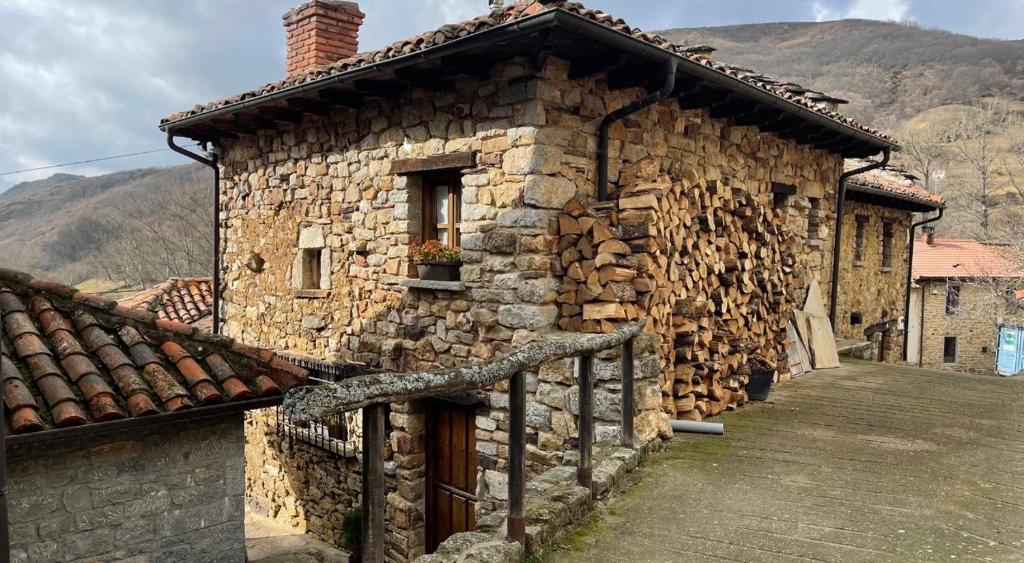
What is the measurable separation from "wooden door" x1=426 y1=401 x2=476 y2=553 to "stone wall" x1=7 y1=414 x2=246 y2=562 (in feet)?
6.48

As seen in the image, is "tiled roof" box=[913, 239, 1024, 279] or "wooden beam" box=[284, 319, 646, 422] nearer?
"wooden beam" box=[284, 319, 646, 422]

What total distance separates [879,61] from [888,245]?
6270cm

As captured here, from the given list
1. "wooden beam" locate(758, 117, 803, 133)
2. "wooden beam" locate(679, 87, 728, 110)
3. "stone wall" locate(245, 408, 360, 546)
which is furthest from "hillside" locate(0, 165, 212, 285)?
"wooden beam" locate(679, 87, 728, 110)

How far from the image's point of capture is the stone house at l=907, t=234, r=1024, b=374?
2067 centimetres

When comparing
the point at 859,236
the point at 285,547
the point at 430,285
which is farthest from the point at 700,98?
the point at 859,236

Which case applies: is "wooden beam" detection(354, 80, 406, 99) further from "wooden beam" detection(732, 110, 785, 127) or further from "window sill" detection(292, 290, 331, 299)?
"wooden beam" detection(732, 110, 785, 127)

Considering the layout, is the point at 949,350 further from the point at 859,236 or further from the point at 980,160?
the point at 859,236

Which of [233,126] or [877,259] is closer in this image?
[233,126]

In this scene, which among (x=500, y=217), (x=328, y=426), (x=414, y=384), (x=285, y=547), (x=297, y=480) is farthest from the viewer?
(x=297, y=480)

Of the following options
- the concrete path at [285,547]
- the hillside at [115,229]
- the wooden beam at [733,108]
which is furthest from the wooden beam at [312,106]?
the hillside at [115,229]

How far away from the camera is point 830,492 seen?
3678 mm

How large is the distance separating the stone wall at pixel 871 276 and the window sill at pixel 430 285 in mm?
7712

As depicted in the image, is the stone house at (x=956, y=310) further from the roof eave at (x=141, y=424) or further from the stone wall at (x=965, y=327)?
the roof eave at (x=141, y=424)

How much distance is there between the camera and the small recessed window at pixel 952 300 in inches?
838
